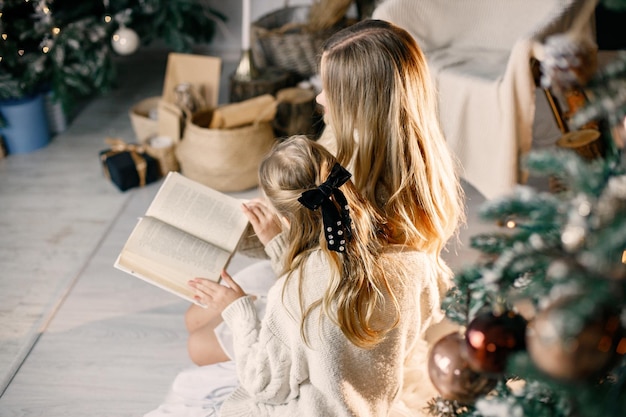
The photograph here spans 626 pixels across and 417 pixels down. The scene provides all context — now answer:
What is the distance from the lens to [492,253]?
0.68m

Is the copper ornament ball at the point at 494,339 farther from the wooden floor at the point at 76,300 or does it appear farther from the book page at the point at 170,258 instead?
the wooden floor at the point at 76,300

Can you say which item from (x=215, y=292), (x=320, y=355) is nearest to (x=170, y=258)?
(x=215, y=292)

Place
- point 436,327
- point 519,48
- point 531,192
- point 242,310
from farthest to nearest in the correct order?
point 519,48 → point 436,327 → point 242,310 → point 531,192

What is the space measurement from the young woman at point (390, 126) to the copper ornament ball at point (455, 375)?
0.84ft

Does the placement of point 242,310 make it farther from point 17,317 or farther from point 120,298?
point 17,317

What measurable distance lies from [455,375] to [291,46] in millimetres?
2132

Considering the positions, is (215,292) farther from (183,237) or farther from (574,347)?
(574,347)

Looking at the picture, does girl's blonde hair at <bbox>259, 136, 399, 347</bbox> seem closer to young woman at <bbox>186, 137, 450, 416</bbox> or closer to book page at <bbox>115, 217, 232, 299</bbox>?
young woman at <bbox>186, 137, 450, 416</bbox>

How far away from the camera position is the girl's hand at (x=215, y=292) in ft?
4.19

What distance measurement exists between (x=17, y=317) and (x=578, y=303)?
1716mm

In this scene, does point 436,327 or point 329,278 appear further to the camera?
point 436,327

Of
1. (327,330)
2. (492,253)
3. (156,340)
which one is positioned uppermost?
(492,253)

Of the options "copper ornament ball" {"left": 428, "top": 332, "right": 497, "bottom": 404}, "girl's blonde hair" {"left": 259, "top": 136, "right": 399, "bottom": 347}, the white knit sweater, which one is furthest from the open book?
"copper ornament ball" {"left": 428, "top": 332, "right": 497, "bottom": 404}

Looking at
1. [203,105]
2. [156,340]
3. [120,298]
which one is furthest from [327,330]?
[203,105]
